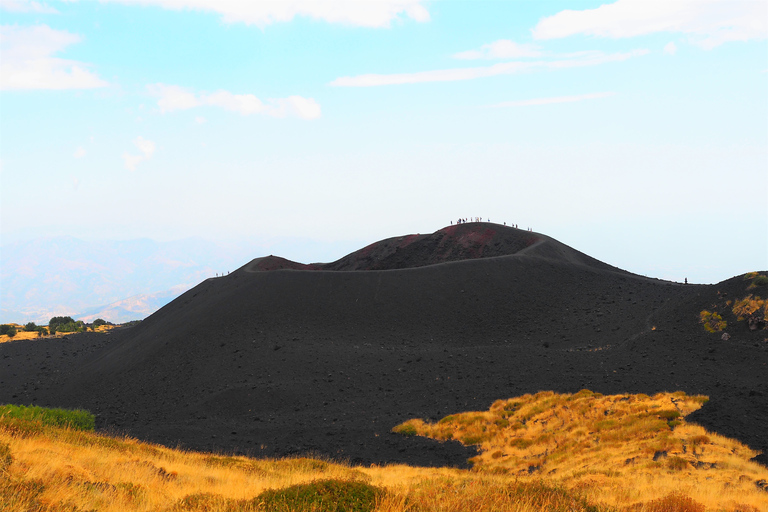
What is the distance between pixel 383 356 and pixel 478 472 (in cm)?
1520

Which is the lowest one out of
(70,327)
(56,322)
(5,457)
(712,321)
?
(5,457)

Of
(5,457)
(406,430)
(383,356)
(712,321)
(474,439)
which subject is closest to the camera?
(5,457)

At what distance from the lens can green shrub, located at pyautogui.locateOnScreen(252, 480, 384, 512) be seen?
8828 millimetres

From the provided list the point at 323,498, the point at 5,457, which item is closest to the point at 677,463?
the point at 323,498

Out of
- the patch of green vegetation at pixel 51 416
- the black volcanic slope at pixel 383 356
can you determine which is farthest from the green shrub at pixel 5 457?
the black volcanic slope at pixel 383 356

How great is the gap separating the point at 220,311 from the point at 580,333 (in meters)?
26.0

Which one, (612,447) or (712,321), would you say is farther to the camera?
(712,321)

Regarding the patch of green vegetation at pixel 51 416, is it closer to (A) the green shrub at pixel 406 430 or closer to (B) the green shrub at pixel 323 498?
(B) the green shrub at pixel 323 498

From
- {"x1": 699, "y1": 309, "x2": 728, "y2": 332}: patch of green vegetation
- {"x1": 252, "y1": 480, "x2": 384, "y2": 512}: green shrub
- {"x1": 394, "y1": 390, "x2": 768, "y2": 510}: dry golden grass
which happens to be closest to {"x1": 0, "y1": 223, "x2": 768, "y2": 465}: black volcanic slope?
{"x1": 699, "y1": 309, "x2": 728, "y2": 332}: patch of green vegetation

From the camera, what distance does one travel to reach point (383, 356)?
32.2 meters

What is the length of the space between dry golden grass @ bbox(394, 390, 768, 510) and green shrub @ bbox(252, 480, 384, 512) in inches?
208

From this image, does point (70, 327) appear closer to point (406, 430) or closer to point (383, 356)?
point (383, 356)

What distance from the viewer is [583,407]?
21578mm

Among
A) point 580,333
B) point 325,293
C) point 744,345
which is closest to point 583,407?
point 744,345
